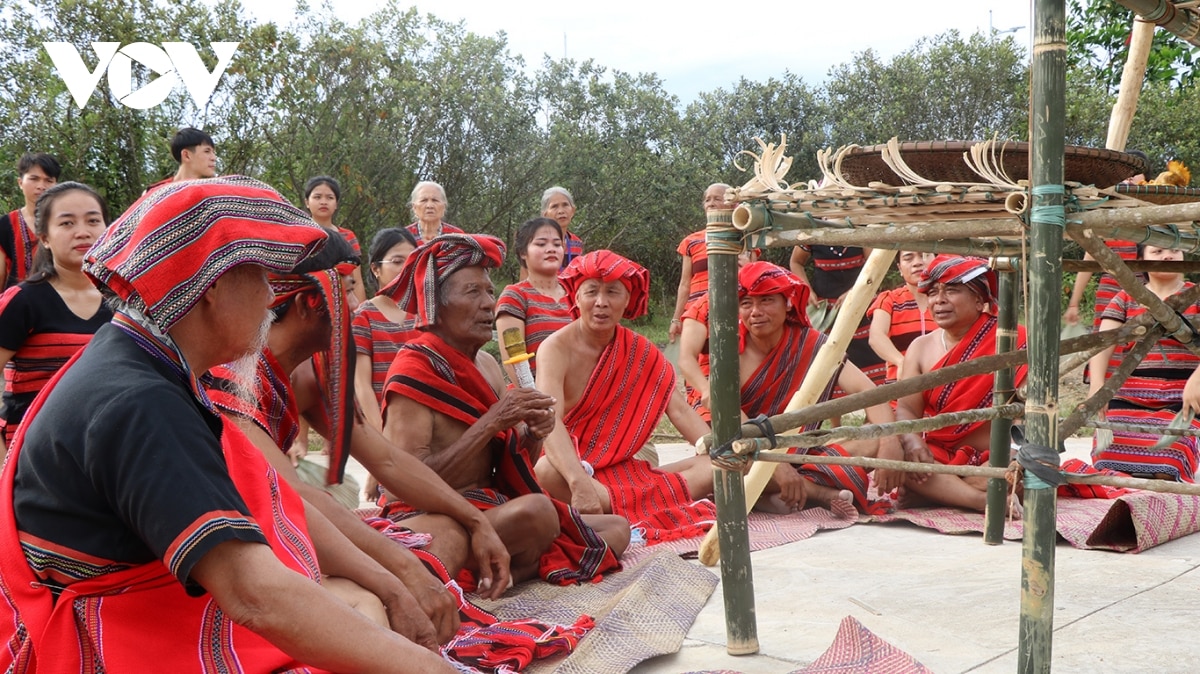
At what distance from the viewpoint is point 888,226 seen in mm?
2568

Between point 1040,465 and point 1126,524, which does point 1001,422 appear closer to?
point 1126,524

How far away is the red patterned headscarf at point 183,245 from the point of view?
1.81m

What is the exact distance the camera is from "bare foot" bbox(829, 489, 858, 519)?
5.45 meters

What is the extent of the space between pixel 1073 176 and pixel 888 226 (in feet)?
1.76

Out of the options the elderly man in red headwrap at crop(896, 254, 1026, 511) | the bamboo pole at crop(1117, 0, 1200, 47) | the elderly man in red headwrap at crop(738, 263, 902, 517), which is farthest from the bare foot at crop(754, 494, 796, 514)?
the bamboo pole at crop(1117, 0, 1200, 47)

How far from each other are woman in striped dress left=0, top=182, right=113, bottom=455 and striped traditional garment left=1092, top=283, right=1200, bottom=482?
4.97m

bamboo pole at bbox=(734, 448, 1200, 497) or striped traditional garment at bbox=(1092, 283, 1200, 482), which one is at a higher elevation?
bamboo pole at bbox=(734, 448, 1200, 497)

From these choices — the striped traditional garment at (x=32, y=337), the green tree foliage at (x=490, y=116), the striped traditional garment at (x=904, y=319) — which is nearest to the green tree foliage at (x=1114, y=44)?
the green tree foliage at (x=490, y=116)

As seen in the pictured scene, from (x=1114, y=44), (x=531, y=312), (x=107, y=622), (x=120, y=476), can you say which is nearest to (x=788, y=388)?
(x=531, y=312)

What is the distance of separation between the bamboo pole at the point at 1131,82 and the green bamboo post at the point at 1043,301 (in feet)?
3.53

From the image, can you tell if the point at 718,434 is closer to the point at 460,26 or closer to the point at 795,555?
the point at 795,555

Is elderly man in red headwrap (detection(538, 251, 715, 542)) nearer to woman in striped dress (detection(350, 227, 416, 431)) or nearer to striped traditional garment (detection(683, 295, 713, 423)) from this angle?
striped traditional garment (detection(683, 295, 713, 423))

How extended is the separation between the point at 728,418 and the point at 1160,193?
123 centimetres

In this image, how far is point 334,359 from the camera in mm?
3184
